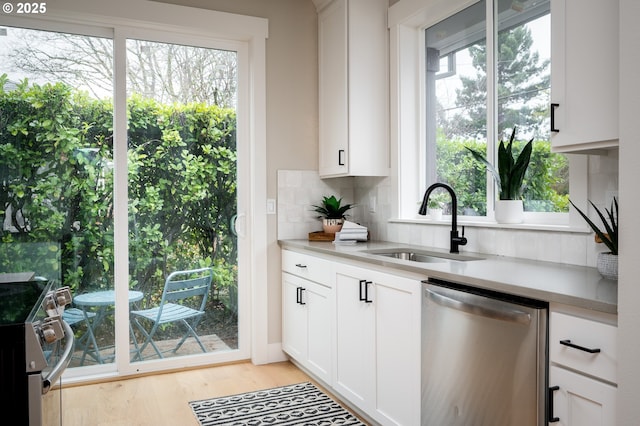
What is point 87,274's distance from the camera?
316 cm

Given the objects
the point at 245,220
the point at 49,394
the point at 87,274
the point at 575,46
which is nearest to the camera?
the point at 49,394

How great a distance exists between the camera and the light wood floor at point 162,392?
8.63 ft

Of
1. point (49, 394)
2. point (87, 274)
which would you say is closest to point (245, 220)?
point (87, 274)

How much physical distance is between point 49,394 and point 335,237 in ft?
7.35

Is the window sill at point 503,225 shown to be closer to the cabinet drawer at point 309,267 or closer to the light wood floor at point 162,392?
the cabinet drawer at point 309,267

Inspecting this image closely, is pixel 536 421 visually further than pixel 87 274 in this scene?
No

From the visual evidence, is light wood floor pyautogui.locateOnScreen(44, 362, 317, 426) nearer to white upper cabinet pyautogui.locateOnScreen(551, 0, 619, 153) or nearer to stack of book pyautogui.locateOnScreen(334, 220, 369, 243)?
stack of book pyautogui.locateOnScreen(334, 220, 369, 243)

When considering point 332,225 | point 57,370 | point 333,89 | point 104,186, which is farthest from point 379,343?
point 104,186

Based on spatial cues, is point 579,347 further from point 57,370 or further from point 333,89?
point 333,89

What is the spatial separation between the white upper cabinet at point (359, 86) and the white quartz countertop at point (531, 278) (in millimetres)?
929

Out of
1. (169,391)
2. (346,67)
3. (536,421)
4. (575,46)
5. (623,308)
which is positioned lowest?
(169,391)

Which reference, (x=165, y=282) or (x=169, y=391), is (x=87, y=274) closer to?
(x=165, y=282)

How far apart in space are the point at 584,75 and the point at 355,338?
1.61m

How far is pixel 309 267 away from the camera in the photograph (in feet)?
10.1
